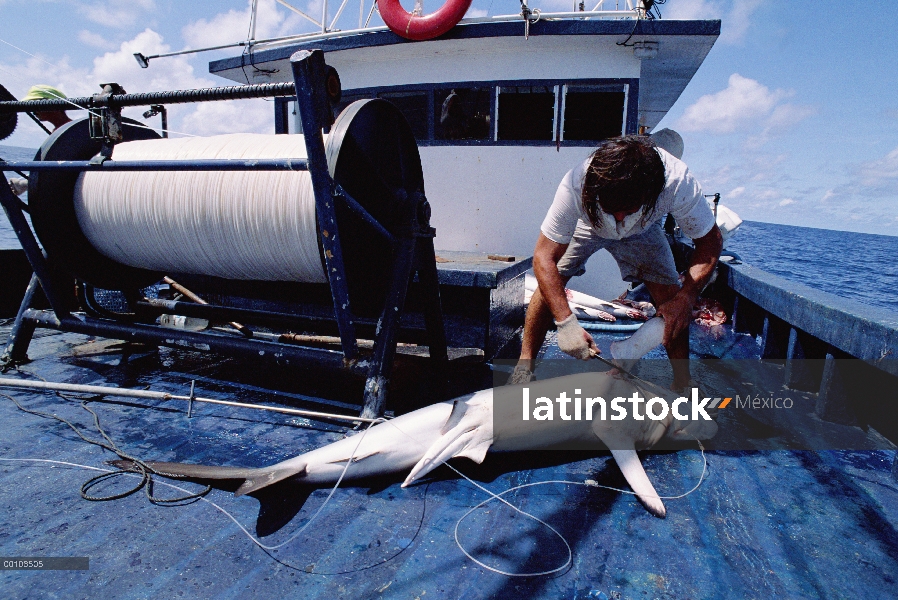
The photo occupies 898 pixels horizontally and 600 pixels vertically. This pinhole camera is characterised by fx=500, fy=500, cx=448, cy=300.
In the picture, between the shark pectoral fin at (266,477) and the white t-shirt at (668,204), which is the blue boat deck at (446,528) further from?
the white t-shirt at (668,204)

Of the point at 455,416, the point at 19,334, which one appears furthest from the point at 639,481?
the point at 19,334

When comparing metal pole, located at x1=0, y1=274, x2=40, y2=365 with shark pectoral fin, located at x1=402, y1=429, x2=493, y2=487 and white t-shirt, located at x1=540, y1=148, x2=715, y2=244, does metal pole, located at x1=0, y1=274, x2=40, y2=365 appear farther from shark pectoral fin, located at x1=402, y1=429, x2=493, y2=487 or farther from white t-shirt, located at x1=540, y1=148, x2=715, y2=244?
white t-shirt, located at x1=540, y1=148, x2=715, y2=244

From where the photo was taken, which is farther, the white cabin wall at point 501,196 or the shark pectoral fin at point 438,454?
the white cabin wall at point 501,196

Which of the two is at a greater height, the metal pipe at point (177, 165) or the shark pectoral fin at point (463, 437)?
the metal pipe at point (177, 165)

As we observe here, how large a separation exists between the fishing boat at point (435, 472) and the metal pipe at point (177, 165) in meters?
0.04

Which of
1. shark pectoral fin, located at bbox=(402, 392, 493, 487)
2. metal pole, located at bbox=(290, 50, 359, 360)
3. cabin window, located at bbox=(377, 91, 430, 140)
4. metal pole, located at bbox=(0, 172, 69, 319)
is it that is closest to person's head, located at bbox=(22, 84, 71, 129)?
metal pole, located at bbox=(0, 172, 69, 319)

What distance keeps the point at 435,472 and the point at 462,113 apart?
4.88 meters

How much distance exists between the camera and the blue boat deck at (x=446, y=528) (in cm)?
160

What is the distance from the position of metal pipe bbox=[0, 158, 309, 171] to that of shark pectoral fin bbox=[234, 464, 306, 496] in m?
1.28

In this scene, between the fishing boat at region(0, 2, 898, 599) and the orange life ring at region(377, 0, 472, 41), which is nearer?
the fishing boat at region(0, 2, 898, 599)

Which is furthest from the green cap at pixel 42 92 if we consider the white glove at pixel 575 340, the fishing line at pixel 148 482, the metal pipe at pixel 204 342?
the white glove at pixel 575 340

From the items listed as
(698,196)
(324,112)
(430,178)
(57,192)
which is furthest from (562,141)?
(57,192)

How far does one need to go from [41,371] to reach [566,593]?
11.9ft

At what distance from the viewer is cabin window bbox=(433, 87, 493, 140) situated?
19.6 feet
